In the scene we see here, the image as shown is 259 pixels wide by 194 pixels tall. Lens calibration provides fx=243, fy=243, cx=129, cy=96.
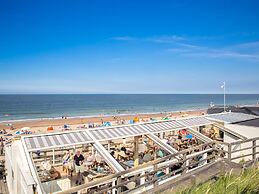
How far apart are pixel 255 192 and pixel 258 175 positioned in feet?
1.44

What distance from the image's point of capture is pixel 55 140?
6.32 meters

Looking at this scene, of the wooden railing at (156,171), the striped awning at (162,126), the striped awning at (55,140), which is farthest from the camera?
the striped awning at (162,126)

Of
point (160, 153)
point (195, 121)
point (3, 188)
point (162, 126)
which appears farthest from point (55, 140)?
point (195, 121)

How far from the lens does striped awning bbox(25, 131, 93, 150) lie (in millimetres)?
5906

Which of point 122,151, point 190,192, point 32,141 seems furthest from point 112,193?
point 122,151

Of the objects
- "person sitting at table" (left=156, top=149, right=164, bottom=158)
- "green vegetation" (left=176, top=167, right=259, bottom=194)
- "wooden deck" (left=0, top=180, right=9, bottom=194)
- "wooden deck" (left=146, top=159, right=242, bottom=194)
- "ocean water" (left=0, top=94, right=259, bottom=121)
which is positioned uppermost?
"green vegetation" (left=176, top=167, right=259, bottom=194)

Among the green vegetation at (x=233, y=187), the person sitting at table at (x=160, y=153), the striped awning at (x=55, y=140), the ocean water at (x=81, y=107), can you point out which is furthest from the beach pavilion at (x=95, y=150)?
the ocean water at (x=81, y=107)

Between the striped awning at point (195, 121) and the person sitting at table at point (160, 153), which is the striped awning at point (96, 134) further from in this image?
the person sitting at table at point (160, 153)

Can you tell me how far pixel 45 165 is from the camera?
366 inches

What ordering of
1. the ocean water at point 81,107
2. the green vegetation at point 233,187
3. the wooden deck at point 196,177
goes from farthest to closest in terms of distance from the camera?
the ocean water at point 81,107 → the wooden deck at point 196,177 → the green vegetation at point 233,187

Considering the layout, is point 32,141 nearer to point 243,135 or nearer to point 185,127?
point 185,127

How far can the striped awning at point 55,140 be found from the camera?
5.91m

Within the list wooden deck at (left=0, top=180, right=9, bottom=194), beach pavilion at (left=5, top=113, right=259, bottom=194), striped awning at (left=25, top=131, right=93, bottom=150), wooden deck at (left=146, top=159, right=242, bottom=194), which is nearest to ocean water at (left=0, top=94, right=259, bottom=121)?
wooden deck at (left=0, top=180, right=9, bottom=194)

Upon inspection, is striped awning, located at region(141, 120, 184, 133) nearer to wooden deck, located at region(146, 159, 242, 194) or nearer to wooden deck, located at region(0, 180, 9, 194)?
wooden deck, located at region(146, 159, 242, 194)
